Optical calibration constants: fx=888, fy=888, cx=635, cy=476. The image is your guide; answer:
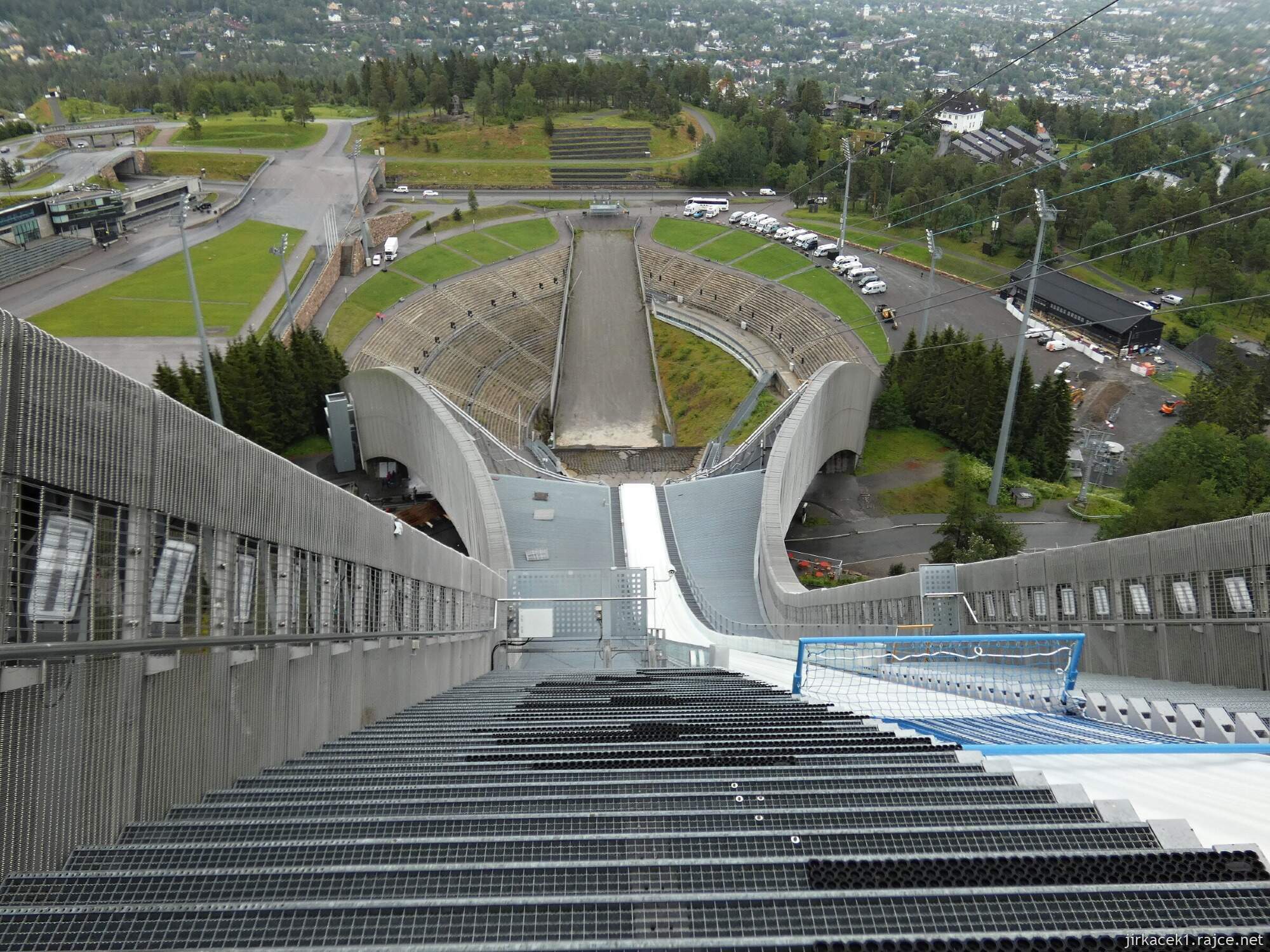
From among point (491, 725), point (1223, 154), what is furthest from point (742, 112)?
point (491, 725)

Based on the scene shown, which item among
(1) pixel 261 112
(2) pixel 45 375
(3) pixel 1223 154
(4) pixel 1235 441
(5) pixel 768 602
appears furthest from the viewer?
(1) pixel 261 112

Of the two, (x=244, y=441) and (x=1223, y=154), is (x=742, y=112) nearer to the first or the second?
(x=1223, y=154)

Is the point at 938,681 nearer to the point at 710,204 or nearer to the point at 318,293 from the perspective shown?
the point at 318,293

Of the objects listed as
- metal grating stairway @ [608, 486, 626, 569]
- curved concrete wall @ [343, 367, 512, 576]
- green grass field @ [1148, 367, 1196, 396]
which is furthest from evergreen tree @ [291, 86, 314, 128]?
green grass field @ [1148, 367, 1196, 396]

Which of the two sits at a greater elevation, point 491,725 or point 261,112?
point 261,112

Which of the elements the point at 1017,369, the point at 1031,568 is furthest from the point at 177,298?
the point at 1031,568

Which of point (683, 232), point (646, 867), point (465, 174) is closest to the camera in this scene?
point (646, 867)

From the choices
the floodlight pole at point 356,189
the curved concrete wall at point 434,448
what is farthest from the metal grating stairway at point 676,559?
the floodlight pole at point 356,189
